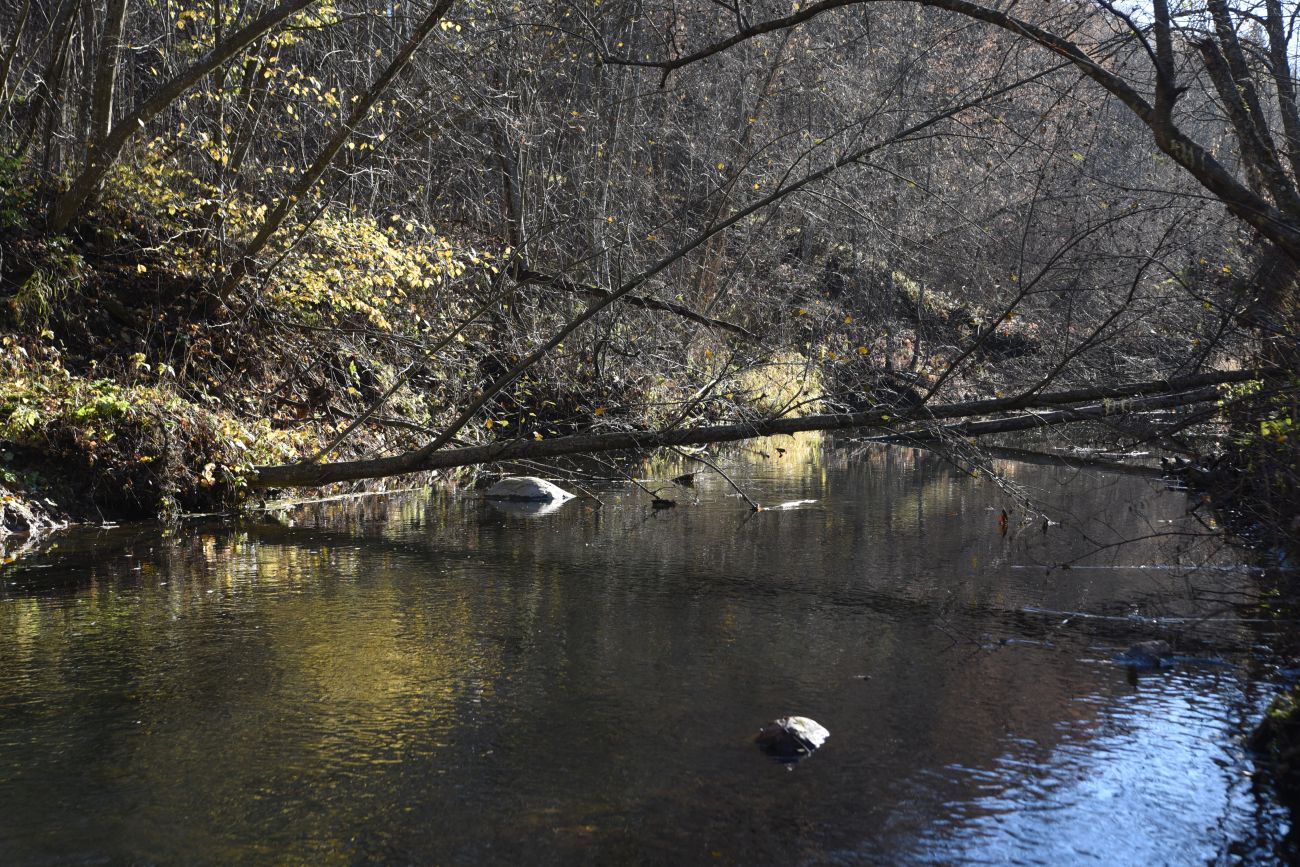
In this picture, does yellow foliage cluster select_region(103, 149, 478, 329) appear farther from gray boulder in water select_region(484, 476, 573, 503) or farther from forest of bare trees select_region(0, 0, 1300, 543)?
gray boulder in water select_region(484, 476, 573, 503)

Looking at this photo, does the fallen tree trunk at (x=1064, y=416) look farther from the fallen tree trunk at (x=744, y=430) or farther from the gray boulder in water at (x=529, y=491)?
the gray boulder in water at (x=529, y=491)

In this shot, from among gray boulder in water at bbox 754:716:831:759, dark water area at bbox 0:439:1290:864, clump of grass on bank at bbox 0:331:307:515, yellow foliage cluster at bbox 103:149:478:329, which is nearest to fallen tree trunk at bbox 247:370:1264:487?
clump of grass on bank at bbox 0:331:307:515

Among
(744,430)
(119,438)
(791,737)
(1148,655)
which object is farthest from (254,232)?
(1148,655)

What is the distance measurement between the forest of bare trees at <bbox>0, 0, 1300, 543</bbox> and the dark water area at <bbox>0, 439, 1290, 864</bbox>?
4.06ft

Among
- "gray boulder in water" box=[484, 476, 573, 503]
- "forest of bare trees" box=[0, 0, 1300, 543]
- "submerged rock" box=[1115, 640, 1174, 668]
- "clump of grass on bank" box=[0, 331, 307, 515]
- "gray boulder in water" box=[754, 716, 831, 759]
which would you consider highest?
"forest of bare trees" box=[0, 0, 1300, 543]

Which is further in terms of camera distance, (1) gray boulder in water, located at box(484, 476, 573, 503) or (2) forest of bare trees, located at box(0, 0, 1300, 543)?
(1) gray boulder in water, located at box(484, 476, 573, 503)

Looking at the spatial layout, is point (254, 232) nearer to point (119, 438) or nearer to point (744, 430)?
point (119, 438)

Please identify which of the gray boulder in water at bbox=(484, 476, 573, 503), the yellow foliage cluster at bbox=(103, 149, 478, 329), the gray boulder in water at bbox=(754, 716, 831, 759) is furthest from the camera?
the gray boulder in water at bbox=(484, 476, 573, 503)

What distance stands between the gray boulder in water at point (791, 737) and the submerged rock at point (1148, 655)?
228 centimetres

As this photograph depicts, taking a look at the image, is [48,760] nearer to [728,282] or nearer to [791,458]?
[728,282]

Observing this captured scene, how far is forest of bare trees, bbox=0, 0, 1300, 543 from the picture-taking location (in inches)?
282

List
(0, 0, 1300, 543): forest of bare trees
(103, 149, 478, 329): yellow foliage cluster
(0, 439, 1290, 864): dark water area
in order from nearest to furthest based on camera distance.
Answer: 1. (0, 439, 1290, 864): dark water area
2. (0, 0, 1300, 543): forest of bare trees
3. (103, 149, 478, 329): yellow foliage cluster

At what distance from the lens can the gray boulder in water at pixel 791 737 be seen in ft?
16.9

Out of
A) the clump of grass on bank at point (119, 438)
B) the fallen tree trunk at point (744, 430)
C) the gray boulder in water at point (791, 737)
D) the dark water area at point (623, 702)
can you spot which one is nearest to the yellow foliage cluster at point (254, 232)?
the clump of grass on bank at point (119, 438)
